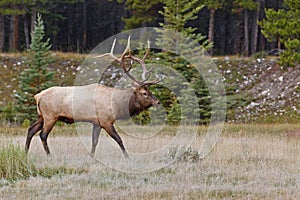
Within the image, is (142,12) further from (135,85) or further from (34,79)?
(135,85)

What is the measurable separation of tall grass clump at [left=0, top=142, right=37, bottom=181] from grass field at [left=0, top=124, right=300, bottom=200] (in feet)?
1.23

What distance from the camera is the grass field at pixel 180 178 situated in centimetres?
761

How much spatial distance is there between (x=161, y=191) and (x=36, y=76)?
1270cm

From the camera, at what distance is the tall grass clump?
28.7ft

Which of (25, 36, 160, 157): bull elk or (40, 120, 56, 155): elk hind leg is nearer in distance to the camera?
(25, 36, 160, 157): bull elk

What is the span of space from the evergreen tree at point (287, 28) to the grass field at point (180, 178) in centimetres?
755

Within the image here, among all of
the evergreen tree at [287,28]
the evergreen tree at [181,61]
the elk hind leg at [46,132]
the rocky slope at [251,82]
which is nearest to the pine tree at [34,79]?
the rocky slope at [251,82]

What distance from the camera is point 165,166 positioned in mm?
9766

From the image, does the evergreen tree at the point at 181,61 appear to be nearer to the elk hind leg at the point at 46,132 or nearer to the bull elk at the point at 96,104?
the bull elk at the point at 96,104

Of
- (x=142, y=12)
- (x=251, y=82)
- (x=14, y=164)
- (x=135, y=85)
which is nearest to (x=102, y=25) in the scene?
(x=142, y=12)

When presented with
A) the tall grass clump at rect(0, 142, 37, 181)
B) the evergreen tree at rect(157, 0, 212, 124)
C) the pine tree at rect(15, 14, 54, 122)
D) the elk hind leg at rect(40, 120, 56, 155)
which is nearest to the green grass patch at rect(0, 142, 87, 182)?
the tall grass clump at rect(0, 142, 37, 181)

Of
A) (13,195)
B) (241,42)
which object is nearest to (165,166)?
(13,195)

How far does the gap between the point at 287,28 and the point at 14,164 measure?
12739mm

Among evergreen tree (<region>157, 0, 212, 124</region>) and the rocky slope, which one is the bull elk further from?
the rocky slope
